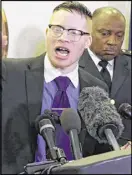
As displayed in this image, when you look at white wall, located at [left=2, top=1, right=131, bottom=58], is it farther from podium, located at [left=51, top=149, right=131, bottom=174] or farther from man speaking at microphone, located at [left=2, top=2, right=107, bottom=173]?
podium, located at [left=51, top=149, right=131, bottom=174]

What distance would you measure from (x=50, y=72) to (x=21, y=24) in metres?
0.18

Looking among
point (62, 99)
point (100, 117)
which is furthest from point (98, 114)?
point (62, 99)

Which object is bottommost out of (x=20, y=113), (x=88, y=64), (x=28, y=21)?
(x=20, y=113)

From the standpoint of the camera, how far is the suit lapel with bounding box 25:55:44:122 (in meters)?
0.83

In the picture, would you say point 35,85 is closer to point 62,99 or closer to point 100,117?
point 62,99

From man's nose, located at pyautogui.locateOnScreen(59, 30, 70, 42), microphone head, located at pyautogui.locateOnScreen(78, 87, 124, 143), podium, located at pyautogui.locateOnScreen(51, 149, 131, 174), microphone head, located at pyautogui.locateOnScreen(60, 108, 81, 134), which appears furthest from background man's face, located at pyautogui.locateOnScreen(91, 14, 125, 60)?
podium, located at pyautogui.locateOnScreen(51, 149, 131, 174)

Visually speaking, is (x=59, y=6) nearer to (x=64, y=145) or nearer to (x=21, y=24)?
(x=21, y=24)

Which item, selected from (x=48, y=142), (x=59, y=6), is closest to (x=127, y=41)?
(x=59, y=6)

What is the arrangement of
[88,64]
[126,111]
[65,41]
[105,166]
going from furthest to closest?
[88,64], [65,41], [126,111], [105,166]

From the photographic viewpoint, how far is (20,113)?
0.82 metres

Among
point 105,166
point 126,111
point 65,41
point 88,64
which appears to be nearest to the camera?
point 105,166

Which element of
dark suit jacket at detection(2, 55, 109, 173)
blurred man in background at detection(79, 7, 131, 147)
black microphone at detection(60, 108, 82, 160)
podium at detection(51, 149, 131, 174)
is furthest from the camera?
blurred man in background at detection(79, 7, 131, 147)

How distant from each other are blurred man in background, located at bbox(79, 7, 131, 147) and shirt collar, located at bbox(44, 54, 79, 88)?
5 centimetres

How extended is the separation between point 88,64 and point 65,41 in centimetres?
13
